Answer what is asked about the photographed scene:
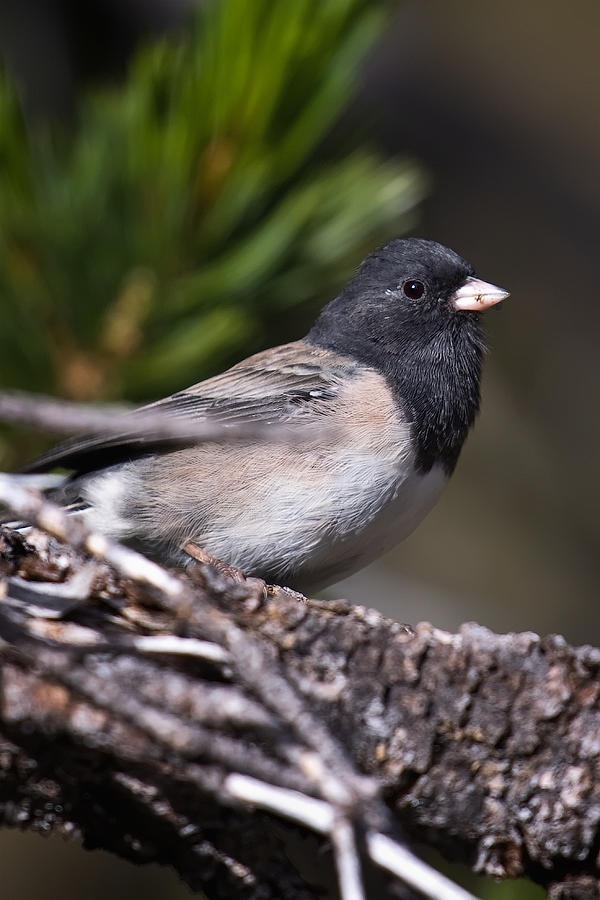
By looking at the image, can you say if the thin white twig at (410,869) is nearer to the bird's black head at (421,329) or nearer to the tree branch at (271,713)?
the tree branch at (271,713)

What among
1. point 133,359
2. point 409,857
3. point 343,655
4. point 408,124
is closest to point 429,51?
point 408,124

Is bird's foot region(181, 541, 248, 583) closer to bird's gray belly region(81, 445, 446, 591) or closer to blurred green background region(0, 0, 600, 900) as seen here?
bird's gray belly region(81, 445, 446, 591)

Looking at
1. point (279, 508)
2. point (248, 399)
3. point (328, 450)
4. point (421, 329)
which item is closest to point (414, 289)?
point (421, 329)

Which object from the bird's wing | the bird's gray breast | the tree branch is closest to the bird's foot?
the bird's gray breast

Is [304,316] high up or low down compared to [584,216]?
down

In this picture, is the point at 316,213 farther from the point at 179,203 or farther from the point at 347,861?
the point at 347,861

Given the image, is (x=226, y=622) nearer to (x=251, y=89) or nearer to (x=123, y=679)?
(x=123, y=679)
